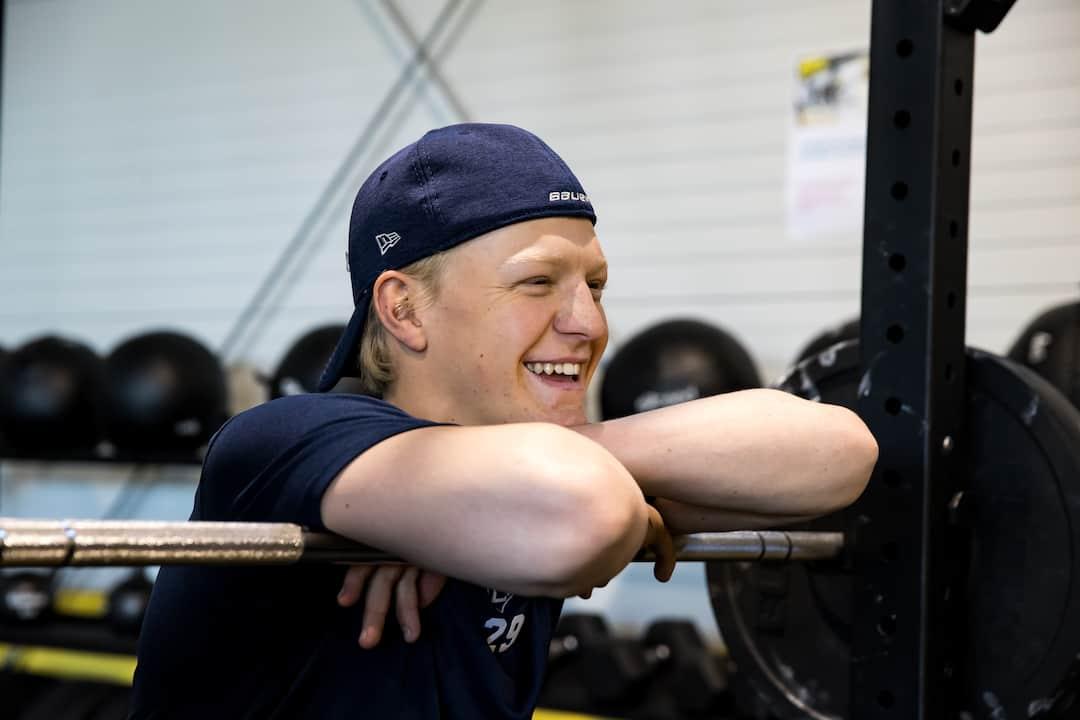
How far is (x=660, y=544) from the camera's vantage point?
1.13 metres

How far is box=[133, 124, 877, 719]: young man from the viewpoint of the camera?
3.40 ft

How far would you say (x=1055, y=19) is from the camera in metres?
3.71

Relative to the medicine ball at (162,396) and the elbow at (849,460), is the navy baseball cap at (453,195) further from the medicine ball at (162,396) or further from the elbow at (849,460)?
the medicine ball at (162,396)

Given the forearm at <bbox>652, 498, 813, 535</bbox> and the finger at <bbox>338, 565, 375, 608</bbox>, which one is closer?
the finger at <bbox>338, 565, 375, 608</bbox>

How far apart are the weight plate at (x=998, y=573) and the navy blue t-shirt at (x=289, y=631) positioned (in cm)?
49

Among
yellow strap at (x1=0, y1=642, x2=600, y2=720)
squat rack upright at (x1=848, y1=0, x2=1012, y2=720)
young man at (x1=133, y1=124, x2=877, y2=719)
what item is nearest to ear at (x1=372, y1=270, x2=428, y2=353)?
young man at (x1=133, y1=124, x2=877, y2=719)

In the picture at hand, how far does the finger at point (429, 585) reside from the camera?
3.50ft

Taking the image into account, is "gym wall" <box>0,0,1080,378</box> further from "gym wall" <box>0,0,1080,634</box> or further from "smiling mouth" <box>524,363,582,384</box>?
"smiling mouth" <box>524,363,582,384</box>

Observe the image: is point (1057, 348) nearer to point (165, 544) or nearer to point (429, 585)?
point (429, 585)

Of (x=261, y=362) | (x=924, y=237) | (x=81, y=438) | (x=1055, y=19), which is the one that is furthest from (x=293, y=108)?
(x=924, y=237)

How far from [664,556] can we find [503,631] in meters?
0.18

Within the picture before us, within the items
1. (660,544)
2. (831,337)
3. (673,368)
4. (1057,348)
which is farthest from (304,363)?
(660,544)

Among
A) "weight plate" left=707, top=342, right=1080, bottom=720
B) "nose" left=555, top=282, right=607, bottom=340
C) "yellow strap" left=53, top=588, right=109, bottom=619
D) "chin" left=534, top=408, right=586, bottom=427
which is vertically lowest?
"yellow strap" left=53, top=588, right=109, bottom=619

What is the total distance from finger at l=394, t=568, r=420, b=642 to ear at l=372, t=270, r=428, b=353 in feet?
0.76
